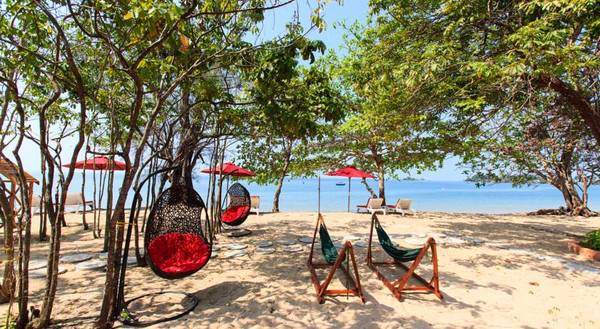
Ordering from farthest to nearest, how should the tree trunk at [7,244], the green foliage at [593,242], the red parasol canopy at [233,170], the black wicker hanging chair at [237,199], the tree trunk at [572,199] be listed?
the tree trunk at [572,199] < the red parasol canopy at [233,170] < the black wicker hanging chair at [237,199] < the green foliage at [593,242] < the tree trunk at [7,244]

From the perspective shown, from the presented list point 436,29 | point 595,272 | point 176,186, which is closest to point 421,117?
point 436,29

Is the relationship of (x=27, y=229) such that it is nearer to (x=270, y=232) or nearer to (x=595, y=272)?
(x=270, y=232)

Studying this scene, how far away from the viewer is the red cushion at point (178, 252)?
149 inches

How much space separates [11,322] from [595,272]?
7634mm

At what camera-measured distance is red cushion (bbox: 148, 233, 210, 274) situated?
379 centimetres

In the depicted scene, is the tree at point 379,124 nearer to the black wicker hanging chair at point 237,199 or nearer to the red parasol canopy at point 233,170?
the red parasol canopy at point 233,170

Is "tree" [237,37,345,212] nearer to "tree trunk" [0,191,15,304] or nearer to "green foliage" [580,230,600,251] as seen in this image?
"tree trunk" [0,191,15,304]

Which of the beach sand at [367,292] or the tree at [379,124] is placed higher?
the tree at [379,124]

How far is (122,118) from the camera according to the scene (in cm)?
593

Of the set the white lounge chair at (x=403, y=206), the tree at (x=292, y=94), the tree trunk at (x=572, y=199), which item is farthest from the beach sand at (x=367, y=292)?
the tree trunk at (x=572, y=199)

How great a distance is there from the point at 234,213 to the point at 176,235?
12.9ft

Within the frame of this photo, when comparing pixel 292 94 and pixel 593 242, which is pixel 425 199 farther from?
pixel 292 94

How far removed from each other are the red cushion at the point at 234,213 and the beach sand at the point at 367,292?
127 cm

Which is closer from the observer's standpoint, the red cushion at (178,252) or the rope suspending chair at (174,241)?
the rope suspending chair at (174,241)
